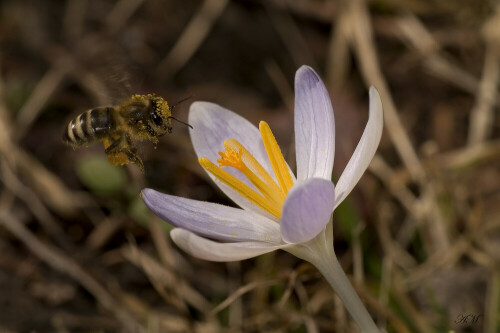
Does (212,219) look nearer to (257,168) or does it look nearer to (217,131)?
(257,168)

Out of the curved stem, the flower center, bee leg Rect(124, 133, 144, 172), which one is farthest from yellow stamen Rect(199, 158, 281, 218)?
bee leg Rect(124, 133, 144, 172)

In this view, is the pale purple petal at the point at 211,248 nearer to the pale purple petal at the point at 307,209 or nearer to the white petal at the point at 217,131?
the pale purple petal at the point at 307,209

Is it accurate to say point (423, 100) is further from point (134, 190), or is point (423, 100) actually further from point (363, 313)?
point (363, 313)

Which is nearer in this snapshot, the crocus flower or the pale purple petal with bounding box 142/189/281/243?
the crocus flower

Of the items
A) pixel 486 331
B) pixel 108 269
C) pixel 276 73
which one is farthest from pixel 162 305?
pixel 276 73
